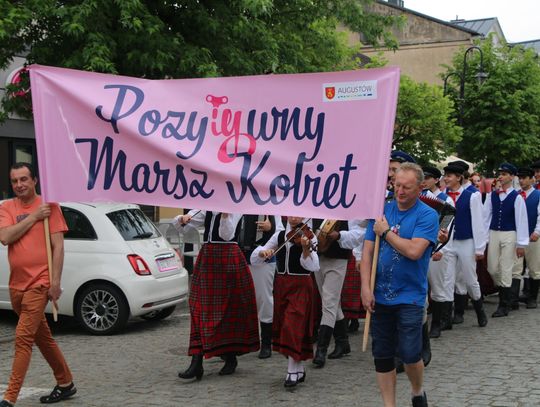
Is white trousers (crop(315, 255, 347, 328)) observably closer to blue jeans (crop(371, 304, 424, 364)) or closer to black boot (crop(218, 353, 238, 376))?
black boot (crop(218, 353, 238, 376))

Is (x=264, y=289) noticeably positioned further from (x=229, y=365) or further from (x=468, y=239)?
(x=468, y=239)

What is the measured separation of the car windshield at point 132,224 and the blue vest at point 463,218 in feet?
12.3

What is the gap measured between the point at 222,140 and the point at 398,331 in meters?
1.93

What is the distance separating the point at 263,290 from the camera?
827 centimetres

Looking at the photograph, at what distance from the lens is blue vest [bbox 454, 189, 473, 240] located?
9852 millimetres

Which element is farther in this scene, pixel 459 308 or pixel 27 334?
pixel 459 308

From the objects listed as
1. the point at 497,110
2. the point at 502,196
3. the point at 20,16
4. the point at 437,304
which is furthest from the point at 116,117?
the point at 497,110

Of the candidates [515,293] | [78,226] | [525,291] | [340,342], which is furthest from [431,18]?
[340,342]

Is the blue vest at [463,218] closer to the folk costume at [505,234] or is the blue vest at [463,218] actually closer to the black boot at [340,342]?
the folk costume at [505,234]

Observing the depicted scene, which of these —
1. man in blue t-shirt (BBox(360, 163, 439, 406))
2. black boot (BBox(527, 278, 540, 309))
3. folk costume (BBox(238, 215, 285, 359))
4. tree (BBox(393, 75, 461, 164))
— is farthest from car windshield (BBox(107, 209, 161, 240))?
tree (BBox(393, 75, 461, 164))

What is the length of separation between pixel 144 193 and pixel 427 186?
3860 millimetres

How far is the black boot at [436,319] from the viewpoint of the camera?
30.2 ft

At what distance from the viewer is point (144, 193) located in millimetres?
6234

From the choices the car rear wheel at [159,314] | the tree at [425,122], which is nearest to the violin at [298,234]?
the car rear wheel at [159,314]
